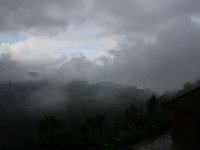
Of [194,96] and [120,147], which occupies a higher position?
[194,96]

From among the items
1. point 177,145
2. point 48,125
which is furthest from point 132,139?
point 48,125

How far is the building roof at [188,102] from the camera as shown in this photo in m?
14.0

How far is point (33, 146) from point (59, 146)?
590 centimetres

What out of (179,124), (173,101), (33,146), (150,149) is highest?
(173,101)

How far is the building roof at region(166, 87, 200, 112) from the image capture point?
13969 mm

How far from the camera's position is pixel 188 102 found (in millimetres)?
14469

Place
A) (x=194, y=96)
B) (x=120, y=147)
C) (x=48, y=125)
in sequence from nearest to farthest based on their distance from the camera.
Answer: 1. (x=194, y=96)
2. (x=120, y=147)
3. (x=48, y=125)

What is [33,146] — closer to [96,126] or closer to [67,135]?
[67,135]

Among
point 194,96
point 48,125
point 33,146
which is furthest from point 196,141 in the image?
point 48,125

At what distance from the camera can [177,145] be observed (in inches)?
601

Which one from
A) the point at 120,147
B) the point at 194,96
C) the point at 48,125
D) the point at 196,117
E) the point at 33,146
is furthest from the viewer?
the point at 48,125

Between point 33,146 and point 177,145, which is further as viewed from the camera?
point 33,146

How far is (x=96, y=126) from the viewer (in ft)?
248

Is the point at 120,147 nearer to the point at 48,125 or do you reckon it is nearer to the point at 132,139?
the point at 132,139
